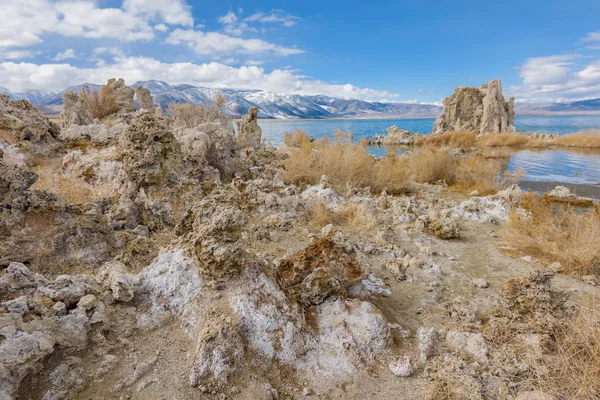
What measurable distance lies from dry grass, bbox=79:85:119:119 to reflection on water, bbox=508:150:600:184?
20023 mm

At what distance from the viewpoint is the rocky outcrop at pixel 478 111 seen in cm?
2844

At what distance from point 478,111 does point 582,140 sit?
35.7ft

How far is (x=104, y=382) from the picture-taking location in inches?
76.5

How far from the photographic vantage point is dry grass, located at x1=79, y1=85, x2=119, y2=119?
683 inches

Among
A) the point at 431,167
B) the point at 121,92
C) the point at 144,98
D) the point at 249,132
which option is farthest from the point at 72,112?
the point at 431,167

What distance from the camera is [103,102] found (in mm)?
17875

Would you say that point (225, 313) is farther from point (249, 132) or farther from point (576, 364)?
point (249, 132)

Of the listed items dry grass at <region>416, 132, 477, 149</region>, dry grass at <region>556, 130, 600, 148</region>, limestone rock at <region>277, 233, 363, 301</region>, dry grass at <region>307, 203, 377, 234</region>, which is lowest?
dry grass at <region>307, 203, 377, 234</region>

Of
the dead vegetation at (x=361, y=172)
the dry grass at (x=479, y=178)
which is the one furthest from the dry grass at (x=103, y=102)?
the dry grass at (x=479, y=178)

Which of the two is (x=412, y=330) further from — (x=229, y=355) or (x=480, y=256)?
(x=480, y=256)

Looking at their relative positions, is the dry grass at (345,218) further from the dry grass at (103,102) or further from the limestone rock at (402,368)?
the dry grass at (103,102)

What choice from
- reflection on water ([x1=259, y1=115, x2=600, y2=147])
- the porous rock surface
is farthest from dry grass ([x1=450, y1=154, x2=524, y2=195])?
the porous rock surface

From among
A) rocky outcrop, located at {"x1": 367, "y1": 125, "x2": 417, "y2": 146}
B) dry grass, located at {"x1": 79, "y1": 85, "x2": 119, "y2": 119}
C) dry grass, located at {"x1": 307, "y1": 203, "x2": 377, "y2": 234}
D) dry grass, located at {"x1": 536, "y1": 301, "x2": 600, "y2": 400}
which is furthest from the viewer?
rocky outcrop, located at {"x1": 367, "y1": 125, "x2": 417, "y2": 146}

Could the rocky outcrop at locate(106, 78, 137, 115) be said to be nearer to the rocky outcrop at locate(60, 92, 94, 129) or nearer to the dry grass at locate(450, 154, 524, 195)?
the rocky outcrop at locate(60, 92, 94, 129)
